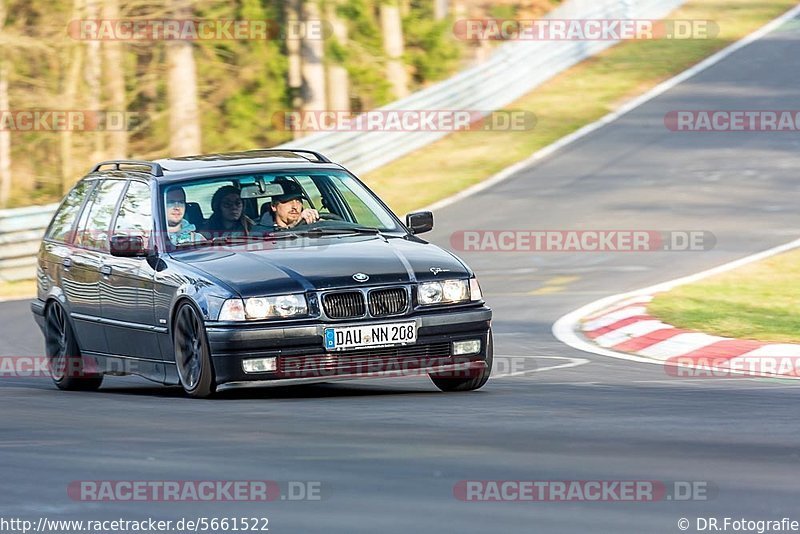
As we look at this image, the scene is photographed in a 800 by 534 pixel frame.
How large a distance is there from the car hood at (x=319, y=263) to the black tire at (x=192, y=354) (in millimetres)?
297

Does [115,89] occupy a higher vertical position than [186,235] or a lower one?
lower

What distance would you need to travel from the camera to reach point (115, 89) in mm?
30938

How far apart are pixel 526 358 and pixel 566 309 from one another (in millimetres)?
2878

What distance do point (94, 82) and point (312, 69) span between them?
4.19m

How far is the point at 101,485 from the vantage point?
6367 mm

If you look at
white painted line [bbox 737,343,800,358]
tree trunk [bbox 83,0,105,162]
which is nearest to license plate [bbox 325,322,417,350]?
white painted line [bbox 737,343,800,358]

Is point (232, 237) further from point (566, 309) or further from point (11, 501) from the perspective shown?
point (566, 309)

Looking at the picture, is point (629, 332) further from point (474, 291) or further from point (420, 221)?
point (474, 291)

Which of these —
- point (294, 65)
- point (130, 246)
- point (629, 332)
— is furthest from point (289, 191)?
point (294, 65)

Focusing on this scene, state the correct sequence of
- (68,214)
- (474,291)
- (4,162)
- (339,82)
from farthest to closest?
(339,82) < (4,162) < (68,214) < (474,291)

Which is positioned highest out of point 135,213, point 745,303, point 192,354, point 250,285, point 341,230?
point 135,213

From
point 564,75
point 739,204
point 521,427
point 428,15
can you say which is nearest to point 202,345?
point 521,427

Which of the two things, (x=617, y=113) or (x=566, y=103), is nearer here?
(x=617, y=113)

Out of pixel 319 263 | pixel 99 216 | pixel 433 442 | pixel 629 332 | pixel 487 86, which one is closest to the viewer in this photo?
pixel 433 442
